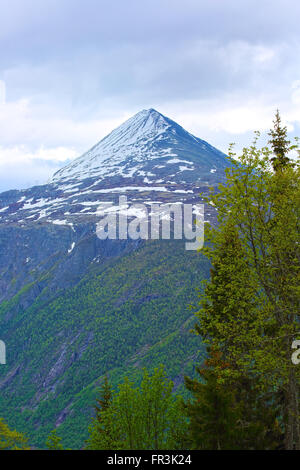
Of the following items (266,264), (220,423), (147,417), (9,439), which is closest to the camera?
(220,423)

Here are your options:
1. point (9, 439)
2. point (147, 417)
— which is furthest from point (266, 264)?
point (9, 439)

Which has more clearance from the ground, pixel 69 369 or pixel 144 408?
pixel 144 408

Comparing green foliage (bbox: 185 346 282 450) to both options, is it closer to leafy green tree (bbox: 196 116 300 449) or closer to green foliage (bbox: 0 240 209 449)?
leafy green tree (bbox: 196 116 300 449)

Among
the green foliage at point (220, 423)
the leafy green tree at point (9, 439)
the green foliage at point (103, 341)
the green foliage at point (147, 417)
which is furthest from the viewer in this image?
the green foliage at point (103, 341)

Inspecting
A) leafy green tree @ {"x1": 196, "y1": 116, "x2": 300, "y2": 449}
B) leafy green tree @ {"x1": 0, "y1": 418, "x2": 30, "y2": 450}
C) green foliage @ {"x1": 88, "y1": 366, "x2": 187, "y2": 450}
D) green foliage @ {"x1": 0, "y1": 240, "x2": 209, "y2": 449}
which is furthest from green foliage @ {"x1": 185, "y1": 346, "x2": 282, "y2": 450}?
green foliage @ {"x1": 0, "y1": 240, "x2": 209, "y2": 449}

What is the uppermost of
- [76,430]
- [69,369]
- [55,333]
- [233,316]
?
[233,316]

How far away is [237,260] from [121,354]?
484ft

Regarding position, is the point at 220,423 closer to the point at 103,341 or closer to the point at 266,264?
the point at 266,264

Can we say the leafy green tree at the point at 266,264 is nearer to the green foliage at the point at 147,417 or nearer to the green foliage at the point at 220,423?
the green foliage at the point at 220,423

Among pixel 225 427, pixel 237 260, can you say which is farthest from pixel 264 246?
pixel 225 427

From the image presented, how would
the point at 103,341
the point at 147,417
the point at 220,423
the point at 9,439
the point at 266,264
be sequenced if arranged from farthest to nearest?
the point at 103,341 → the point at 147,417 → the point at 266,264 → the point at 9,439 → the point at 220,423

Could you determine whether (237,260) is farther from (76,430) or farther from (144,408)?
(76,430)

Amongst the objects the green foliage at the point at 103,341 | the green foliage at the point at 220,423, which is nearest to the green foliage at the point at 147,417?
the green foliage at the point at 220,423

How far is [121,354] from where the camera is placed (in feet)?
518
